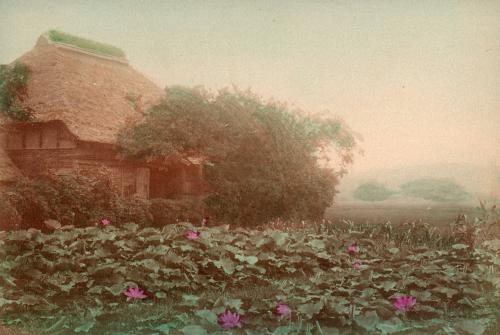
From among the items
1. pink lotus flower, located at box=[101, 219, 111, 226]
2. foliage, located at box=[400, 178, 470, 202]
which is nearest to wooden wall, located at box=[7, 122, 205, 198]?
pink lotus flower, located at box=[101, 219, 111, 226]

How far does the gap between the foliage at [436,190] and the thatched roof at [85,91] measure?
3.27 metres

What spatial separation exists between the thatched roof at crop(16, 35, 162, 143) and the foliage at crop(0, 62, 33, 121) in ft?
0.21

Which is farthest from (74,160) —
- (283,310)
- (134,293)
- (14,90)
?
(283,310)

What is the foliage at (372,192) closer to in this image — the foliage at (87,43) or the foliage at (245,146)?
the foliage at (245,146)

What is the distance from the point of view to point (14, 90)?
5254mm

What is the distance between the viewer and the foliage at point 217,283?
3.97m

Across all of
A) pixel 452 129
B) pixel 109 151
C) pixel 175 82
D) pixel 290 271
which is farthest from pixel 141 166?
pixel 452 129

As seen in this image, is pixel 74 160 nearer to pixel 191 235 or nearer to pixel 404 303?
pixel 191 235

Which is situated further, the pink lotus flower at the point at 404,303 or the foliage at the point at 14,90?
the foliage at the point at 14,90

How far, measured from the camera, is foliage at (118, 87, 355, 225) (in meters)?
5.75

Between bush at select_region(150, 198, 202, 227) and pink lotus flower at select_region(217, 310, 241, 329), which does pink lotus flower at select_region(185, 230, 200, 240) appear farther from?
pink lotus flower at select_region(217, 310, 241, 329)

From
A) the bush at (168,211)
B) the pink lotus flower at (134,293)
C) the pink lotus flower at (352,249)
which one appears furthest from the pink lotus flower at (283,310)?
the bush at (168,211)

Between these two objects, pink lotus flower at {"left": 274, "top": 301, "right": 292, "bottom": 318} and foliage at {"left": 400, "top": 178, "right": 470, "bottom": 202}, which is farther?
foliage at {"left": 400, "top": 178, "right": 470, "bottom": 202}

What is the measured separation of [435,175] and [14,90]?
4932 millimetres
